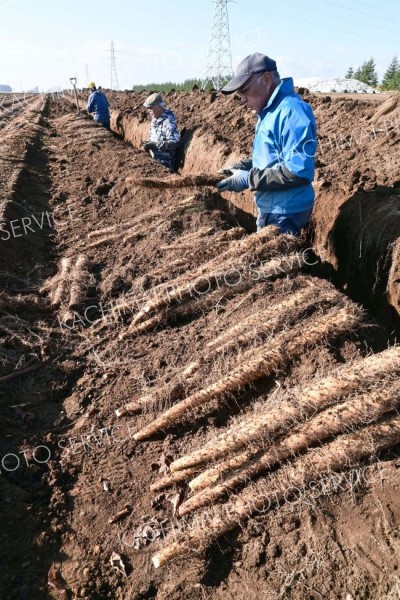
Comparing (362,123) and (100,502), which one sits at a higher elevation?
(362,123)

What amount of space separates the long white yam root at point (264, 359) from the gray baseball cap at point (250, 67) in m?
1.85

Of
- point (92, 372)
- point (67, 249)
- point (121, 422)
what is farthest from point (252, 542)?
point (67, 249)

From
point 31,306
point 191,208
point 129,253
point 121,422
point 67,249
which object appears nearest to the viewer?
point 121,422

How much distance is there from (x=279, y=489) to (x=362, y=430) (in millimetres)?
482

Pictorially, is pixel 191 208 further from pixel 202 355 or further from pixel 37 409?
pixel 37 409

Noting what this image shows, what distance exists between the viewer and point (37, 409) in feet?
10.6

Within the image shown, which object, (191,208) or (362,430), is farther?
(191,208)

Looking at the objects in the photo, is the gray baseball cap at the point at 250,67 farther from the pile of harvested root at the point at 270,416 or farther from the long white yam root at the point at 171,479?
the long white yam root at the point at 171,479

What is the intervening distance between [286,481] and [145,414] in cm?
115

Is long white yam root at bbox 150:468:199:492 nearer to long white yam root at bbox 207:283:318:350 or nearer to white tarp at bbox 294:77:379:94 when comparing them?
long white yam root at bbox 207:283:318:350

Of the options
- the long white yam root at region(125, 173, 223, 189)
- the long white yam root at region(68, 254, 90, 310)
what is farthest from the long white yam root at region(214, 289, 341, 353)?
the long white yam root at region(125, 173, 223, 189)

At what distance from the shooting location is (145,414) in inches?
114

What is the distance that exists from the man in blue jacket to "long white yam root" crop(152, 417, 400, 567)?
192 centimetres

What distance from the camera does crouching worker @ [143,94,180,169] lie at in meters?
7.25
